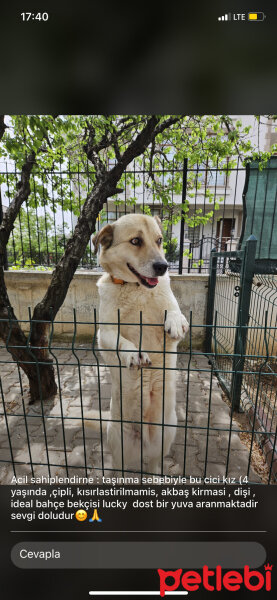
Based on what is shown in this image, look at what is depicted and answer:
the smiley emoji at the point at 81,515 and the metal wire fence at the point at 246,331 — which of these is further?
the metal wire fence at the point at 246,331

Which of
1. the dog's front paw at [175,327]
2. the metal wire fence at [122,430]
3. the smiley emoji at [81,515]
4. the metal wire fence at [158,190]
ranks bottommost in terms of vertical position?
the metal wire fence at [122,430]

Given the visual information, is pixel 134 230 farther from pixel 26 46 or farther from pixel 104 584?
pixel 104 584

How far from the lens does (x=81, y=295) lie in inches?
194

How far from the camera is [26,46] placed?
850 mm

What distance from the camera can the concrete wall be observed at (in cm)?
467

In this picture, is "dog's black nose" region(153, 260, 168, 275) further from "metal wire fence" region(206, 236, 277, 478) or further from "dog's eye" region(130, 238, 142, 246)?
"metal wire fence" region(206, 236, 277, 478)

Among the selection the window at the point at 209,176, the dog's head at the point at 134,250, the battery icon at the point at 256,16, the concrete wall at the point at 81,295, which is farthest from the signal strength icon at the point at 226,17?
the concrete wall at the point at 81,295

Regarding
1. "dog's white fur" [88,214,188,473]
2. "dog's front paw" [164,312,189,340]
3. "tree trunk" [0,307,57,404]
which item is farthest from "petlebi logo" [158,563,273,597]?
"tree trunk" [0,307,57,404]

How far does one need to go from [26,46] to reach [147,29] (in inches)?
15.4

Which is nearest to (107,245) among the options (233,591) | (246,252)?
(246,252)

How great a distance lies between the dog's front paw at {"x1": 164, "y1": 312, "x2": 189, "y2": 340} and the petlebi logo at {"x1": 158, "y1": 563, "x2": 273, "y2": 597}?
957 mm

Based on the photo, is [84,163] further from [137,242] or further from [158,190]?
[137,242]

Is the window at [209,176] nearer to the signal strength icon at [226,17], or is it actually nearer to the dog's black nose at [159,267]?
the dog's black nose at [159,267]

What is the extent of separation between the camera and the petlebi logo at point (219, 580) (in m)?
0.93
